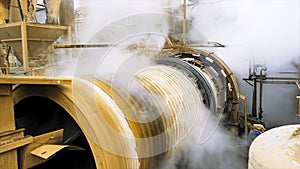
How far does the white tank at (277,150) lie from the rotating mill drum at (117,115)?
2.20 ft

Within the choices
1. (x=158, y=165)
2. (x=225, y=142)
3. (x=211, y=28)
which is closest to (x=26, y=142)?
(x=158, y=165)

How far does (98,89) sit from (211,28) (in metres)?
3.95

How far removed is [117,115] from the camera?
1418 millimetres

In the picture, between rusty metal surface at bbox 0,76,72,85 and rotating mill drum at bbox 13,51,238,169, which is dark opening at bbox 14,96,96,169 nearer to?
rotating mill drum at bbox 13,51,238,169

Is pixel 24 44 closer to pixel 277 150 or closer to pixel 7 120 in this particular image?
pixel 7 120

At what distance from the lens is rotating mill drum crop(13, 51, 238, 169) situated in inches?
49.2

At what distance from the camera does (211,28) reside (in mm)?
4922

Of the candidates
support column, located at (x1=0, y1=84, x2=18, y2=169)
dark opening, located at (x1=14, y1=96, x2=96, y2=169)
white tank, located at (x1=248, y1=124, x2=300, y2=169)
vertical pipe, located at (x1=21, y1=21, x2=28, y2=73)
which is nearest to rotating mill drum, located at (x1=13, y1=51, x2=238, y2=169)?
dark opening, located at (x1=14, y1=96, x2=96, y2=169)

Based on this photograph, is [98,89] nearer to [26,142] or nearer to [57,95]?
[57,95]

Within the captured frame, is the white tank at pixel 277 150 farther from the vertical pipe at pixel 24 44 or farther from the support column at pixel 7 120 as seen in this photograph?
the vertical pipe at pixel 24 44

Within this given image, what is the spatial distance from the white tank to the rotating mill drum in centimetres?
67

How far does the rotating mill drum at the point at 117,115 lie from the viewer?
125 cm

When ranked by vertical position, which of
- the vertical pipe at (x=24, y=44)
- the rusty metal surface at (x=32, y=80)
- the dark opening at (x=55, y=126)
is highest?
the vertical pipe at (x=24, y=44)

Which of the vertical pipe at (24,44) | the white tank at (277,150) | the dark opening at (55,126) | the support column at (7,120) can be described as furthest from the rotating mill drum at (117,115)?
the vertical pipe at (24,44)
